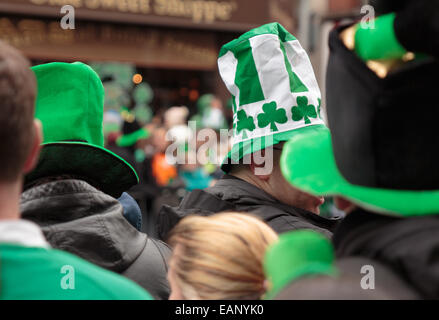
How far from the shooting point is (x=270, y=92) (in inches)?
106

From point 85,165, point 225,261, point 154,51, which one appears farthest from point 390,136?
point 154,51

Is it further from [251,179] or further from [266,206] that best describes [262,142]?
[266,206]

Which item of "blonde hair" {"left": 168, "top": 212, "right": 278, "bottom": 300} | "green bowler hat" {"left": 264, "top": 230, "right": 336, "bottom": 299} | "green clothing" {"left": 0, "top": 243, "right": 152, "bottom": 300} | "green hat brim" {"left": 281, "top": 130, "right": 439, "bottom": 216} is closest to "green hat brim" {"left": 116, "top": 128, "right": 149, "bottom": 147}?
"blonde hair" {"left": 168, "top": 212, "right": 278, "bottom": 300}

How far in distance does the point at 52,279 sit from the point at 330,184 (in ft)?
2.12

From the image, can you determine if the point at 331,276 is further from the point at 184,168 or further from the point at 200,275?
the point at 184,168

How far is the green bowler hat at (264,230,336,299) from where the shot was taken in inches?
48.8

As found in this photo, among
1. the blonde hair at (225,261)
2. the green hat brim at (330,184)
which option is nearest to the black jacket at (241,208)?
the blonde hair at (225,261)

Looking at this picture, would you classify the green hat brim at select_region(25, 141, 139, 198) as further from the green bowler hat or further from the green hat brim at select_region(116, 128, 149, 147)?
the green hat brim at select_region(116, 128, 149, 147)

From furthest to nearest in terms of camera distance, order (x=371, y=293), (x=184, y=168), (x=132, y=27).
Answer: (x=132, y=27) → (x=184, y=168) → (x=371, y=293)

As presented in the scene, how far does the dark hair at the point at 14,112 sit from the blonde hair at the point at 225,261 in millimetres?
538

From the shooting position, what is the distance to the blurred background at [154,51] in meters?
9.27
